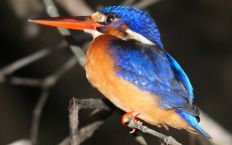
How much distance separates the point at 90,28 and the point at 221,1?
2279 mm

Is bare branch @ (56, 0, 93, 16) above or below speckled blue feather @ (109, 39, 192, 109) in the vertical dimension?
above

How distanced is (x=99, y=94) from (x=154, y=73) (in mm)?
2266

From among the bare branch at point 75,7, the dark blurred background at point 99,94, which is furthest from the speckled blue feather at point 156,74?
the dark blurred background at point 99,94

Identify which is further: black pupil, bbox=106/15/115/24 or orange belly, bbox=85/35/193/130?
black pupil, bbox=106/15/115/24

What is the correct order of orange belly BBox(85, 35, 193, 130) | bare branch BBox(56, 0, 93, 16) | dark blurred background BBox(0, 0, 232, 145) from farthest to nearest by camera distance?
dark blurred background BBox(0, 0, 232, 145) < bare branch BBox(56, 0, 93, 16) < orange belly BBox(85, 35, 193, 130)

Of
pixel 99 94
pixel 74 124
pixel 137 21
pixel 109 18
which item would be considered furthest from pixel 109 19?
pixel 99 94

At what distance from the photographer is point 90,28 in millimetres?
2734

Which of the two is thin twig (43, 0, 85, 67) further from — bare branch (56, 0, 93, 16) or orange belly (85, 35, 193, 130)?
bare branch (56, 0, 93, 16)

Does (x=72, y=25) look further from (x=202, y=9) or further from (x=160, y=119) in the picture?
(x=202, y=9)

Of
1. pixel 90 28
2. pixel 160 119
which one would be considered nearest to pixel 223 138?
pixel 160 119

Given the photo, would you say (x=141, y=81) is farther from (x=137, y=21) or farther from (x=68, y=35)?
(x=68, y=35)

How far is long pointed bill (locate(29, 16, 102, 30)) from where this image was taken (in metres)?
2.64

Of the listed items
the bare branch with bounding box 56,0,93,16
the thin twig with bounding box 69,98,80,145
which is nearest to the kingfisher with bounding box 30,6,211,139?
the thin twig with bounding box 69,98,80,145

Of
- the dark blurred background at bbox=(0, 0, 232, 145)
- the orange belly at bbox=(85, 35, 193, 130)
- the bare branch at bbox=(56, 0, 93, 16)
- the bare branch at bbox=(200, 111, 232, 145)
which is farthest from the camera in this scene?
the dark blurred background at bbox=(0, 0, 232, 145)
